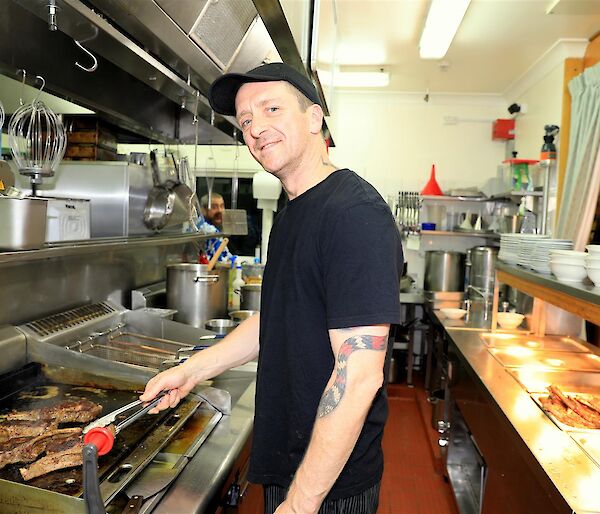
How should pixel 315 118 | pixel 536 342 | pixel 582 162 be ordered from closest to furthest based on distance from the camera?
pixel 315 118
pixel 536 342
pixel 582 162

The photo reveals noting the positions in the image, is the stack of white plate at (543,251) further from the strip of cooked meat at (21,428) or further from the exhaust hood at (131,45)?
the strip of cooked meat at (21,428)

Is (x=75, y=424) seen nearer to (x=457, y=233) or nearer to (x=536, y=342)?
(x=536, y=342)

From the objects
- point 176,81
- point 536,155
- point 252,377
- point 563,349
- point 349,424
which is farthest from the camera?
point 536,155

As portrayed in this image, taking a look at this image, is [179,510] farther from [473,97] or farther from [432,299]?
[473,97]

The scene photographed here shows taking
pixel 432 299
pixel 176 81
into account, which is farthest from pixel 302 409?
pixel 432 299

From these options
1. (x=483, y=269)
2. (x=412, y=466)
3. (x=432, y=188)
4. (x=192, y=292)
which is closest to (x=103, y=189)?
(x=192, y=292)

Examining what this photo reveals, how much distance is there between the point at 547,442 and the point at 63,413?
1.51 metres

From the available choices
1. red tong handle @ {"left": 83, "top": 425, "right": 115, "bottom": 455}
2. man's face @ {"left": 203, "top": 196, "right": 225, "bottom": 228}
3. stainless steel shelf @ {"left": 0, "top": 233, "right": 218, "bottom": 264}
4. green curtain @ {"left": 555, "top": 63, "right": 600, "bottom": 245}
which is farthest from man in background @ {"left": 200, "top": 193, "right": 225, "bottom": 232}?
red tong handle @ {"left": 83, "top": 425, "right": 115, "bottom": 455}

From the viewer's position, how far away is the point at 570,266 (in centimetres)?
236

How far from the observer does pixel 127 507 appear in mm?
1114

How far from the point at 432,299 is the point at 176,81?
3.71 metres

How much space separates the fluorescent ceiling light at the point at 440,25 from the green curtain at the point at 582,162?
1.08m

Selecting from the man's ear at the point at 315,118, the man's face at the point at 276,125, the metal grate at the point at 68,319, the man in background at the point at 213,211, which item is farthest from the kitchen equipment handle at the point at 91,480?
the man in background at the point at 213,211

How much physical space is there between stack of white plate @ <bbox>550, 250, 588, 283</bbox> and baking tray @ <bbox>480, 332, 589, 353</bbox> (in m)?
0.80
